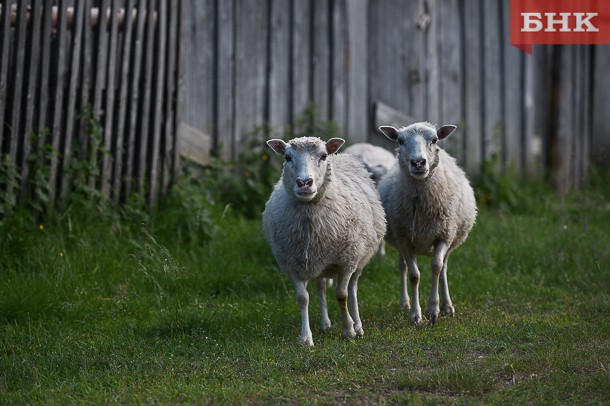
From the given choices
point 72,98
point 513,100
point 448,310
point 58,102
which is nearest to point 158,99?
point 72,98

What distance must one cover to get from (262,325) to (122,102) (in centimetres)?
301

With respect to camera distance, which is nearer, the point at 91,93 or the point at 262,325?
the point at 262,325

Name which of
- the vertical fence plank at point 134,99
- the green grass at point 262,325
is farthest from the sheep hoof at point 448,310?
the vertical fence plank at point 134,99

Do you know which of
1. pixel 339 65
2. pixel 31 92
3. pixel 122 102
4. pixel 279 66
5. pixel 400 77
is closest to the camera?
pixel 31 92

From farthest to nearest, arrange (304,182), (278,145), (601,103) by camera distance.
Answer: (601,103)
(278,145)
(304,182)

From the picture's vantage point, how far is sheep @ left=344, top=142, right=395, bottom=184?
854cm

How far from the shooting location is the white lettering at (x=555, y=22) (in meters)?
13.1

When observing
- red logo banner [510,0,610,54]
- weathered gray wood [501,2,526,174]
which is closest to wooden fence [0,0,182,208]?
weathered gray wood [501,2,526,174]

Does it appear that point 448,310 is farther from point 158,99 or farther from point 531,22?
point 531,22

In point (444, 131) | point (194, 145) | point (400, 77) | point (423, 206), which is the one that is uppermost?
point (400, 77)

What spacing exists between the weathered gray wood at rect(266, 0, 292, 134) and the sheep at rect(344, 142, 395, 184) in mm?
1721

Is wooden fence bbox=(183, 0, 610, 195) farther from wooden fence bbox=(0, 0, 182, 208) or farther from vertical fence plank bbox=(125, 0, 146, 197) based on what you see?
vertical fence plank bbox=(125, 0, 146, 197)

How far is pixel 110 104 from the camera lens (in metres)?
8.68

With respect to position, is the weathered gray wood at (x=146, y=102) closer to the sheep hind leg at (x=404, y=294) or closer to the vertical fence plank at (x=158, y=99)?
the vertical fence plank at (x=158, y=99)
